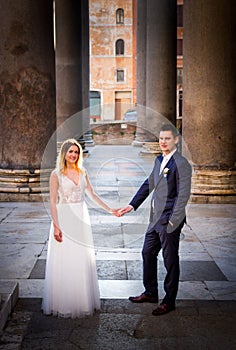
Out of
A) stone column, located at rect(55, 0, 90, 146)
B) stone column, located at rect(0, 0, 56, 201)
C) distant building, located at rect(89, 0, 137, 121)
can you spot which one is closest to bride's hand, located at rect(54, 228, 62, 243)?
stone column, located at rect(0, 0, 56, 201)

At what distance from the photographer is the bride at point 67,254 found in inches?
206

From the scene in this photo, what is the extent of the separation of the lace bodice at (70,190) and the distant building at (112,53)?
51692 millimetres

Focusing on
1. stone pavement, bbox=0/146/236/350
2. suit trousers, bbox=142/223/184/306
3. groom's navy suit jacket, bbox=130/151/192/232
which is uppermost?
groom's navy suit jacket, bbox=130/151/192/232

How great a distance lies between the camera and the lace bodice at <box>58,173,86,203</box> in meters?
5.25

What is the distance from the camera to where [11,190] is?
11.3 metres

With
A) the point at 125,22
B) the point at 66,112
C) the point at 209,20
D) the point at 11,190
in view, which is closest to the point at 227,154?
the point at 209,20

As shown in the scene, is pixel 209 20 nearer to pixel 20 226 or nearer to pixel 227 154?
pixel 227 154

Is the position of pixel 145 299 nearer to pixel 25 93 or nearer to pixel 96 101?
pixel 25 93

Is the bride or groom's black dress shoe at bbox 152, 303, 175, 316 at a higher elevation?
the bride

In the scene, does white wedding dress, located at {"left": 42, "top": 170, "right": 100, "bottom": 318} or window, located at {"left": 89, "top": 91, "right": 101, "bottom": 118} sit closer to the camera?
white wedding dress, located at {"left": 42, "top": 170, "right": 100, "bottom": 318}

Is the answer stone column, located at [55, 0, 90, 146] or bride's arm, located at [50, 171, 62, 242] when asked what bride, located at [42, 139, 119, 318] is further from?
stone column, located at [55, 0, 90, 146]

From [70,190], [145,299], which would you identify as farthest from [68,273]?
[145,299]

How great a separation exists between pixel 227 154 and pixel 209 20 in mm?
2501

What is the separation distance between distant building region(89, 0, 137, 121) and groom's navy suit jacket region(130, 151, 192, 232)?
51.6 meters
